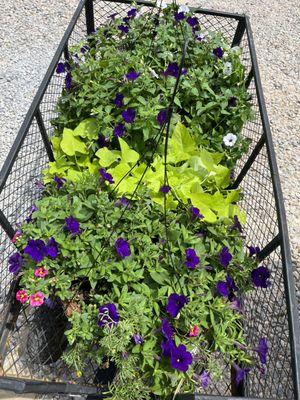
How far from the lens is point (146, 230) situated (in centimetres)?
166

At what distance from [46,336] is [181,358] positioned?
73cm

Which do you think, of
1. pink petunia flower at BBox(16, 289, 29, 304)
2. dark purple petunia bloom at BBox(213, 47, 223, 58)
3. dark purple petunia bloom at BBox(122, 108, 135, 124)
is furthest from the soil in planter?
dark purple petunia bloom at BBox(213, 47, 223, 58)

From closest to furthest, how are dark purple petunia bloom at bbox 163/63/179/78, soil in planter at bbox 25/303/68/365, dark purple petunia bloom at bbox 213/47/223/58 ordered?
soil in planter at bbox 25/303/68/365 < dark purple petunia bloom at bbox 163/63/179/78 < dark purple petunia bloom at bbox 213/47/223/58

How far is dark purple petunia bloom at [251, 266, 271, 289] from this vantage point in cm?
156

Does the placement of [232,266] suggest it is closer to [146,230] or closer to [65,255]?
[146,230]

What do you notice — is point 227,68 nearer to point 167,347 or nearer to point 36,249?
point 36,249

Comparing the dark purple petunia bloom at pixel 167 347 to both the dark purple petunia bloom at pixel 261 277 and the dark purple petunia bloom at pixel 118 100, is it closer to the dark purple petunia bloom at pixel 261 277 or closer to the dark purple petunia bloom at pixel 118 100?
the dark purple petunia bloom at pixel 261 277

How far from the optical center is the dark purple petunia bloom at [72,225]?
157 cm

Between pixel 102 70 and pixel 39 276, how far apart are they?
1063 mm

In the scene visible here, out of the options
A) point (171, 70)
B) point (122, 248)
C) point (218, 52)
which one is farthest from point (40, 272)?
point (218, 52)

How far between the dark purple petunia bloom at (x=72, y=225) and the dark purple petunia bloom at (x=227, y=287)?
529mm

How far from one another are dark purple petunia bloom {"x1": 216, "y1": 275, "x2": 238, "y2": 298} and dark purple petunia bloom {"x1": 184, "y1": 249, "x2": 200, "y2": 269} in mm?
109

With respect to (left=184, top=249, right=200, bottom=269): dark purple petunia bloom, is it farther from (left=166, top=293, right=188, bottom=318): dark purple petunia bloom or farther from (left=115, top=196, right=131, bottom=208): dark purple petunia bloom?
(left=115, top=196, right=131, bottom=208): dark purple petunia bloom

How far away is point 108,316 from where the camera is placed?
1.41 meters
